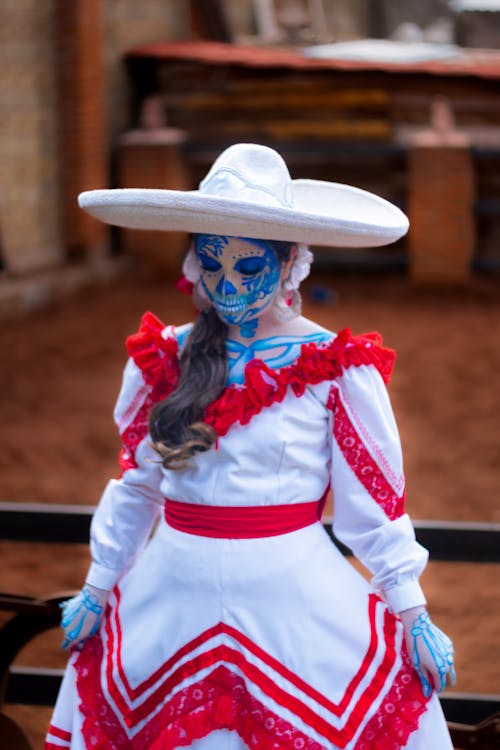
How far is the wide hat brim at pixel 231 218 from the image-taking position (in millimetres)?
1985

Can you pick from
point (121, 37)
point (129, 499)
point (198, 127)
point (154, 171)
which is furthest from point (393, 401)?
point (121, 37)

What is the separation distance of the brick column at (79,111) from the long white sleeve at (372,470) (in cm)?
768

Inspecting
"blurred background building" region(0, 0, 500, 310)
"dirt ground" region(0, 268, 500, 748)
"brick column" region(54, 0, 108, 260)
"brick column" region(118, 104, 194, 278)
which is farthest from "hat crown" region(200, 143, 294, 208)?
"brick column" region(118, 104, 194, 278)

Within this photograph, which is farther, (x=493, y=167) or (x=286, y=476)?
(x=493, y=167)

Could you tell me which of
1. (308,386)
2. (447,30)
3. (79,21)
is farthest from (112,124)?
(308,386)

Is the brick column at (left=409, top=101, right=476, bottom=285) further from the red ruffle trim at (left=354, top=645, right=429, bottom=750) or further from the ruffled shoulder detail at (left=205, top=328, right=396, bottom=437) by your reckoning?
the red ruffle trim at (left=354, top=645, right=429, bottom=750)

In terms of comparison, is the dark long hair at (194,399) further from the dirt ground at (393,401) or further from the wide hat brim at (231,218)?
the dirt ground at (393,401)

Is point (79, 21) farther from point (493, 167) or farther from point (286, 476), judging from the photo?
point (286, 476)

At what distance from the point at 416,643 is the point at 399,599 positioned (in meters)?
0.08

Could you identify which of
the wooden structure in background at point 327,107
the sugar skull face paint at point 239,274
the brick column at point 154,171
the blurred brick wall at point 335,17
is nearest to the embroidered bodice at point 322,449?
the sugar skull face paint at point 239,274

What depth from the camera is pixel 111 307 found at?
9.24m

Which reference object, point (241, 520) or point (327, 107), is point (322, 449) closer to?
point (241, 520)

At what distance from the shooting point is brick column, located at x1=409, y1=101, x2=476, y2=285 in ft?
32.4

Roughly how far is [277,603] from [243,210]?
0.70 metres
